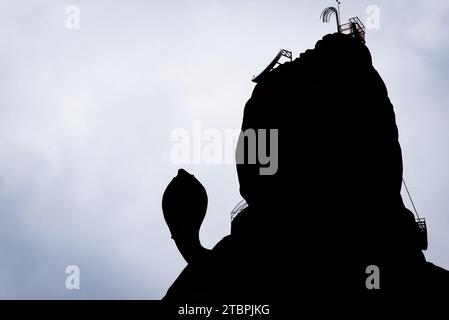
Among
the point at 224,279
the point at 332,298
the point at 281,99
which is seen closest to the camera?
the point at 332,298

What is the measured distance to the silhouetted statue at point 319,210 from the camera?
11594 millimetres

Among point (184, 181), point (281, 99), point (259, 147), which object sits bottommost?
point (184, 181)

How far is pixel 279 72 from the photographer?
14.9 meters

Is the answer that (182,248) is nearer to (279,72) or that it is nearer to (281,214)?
(281,214)

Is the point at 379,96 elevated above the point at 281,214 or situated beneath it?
elevated above

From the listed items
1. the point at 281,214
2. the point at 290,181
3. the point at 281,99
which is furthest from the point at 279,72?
the point at 281,214

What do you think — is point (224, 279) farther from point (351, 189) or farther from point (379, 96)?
point (379, 96)

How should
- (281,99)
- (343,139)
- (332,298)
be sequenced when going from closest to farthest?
(332,298), (343,139), (281,99)

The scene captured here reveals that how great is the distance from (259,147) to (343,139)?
289 centimetres

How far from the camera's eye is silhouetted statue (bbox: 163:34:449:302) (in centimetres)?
1159

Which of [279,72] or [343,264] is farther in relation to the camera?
[279,72]

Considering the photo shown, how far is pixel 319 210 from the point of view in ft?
41.4
